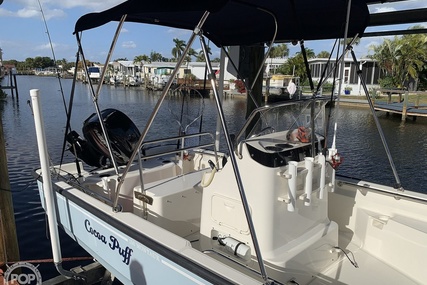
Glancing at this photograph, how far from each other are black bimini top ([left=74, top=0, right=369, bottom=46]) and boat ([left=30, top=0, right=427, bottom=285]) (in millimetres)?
16

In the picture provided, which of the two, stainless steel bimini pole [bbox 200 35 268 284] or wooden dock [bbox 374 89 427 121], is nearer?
stainless steel bimini pole [bbox 200 35 268 284]

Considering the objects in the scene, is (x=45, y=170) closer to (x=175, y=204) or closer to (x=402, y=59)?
(x=175, y=204)

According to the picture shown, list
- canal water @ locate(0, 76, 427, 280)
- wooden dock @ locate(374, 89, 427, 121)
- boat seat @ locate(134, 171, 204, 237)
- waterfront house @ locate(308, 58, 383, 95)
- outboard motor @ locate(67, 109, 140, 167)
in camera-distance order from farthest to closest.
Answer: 1. waterfront house @ locate(308, 58, 383, 95)
2. wooden dock @ locate(374, 89, 427, 121)
3. canal water @ locate(0, 76, 427, 280)
4. outboard motor @ locate(67, 109, 140, 167)
5. boat seat @ locate(134, 171, 204, 237)

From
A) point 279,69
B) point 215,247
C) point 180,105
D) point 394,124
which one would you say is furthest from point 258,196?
point 279,69

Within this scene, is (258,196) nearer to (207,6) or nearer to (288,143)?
(288,143)

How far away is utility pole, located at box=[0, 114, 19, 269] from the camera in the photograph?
136 inches

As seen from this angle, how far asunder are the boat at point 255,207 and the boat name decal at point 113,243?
0.01m

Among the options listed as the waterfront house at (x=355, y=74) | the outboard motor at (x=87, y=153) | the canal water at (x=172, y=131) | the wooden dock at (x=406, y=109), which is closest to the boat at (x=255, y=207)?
the outboard motor at (x=87, y=153)

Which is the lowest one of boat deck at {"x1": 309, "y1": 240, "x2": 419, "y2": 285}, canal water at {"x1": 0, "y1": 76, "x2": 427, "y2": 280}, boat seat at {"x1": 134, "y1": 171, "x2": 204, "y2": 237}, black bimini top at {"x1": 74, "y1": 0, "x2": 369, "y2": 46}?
canal water at {"x1": 0, "y1": 76, "x2": 427, "y2": 280}

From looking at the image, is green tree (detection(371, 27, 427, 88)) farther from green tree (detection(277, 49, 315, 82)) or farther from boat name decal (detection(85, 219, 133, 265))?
boat name decal (detection(85, 219, 133, 265))

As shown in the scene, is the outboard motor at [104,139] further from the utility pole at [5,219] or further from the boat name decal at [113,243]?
the boat name decal at [113,243]

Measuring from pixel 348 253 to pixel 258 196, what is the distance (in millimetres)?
1331

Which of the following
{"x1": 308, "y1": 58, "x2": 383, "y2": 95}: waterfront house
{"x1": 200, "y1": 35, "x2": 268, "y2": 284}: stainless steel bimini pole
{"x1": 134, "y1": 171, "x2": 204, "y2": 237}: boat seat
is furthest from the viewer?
{"x1": 308, "y1": 58, "x2": 383, "y2": 95}: waterfront house

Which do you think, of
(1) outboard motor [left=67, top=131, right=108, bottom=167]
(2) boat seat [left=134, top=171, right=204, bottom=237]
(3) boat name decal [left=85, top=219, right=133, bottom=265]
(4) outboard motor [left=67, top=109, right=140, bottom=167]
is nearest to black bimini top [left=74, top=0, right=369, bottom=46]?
(4) outboard motor [left=67, top=109, right=140, bottom=167]
